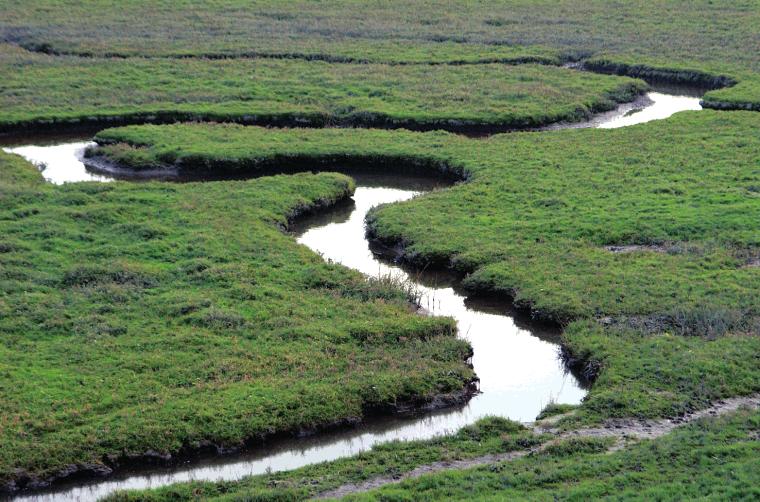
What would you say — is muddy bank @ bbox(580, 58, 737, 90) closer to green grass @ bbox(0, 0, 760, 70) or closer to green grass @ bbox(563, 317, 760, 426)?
green grass @ bbox(0, 0, 760, 70)

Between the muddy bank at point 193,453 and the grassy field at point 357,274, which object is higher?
the grassy field at point 357,274

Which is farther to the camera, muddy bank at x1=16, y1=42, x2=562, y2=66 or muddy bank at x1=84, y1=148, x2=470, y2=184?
muddy bank at x1=16, y1=42, x2=562, y2=66

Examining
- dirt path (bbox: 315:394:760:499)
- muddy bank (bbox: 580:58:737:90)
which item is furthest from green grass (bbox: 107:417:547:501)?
muddy bank (bbox: 580:58:737:90)

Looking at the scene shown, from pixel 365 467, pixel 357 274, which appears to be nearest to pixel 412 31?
pixel 357 274

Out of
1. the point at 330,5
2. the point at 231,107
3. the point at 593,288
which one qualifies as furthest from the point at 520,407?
the point at 330,5

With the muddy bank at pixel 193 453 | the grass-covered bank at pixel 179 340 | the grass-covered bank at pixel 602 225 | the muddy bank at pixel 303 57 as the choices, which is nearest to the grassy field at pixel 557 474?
the muddy bank at pixel 193 453

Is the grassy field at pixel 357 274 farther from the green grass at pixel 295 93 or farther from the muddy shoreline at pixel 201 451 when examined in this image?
the green grass at pixel 295 93
